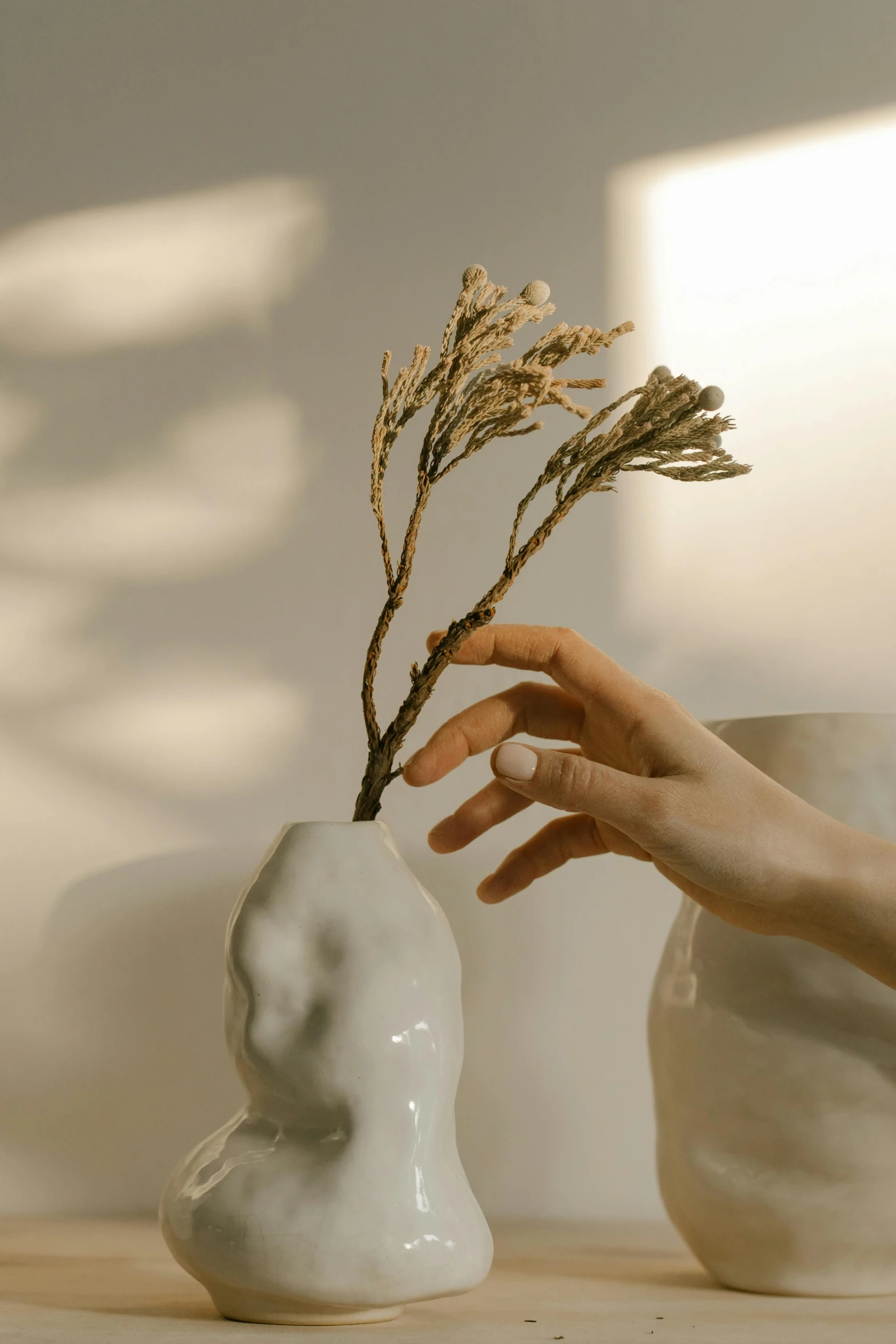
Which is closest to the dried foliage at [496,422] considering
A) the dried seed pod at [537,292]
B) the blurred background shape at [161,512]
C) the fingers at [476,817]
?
the dried seed pod at [537,292]

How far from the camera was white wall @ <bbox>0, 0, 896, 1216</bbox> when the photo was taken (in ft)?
3.52

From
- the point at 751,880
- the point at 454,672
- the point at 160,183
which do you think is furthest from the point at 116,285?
the point at 751,880

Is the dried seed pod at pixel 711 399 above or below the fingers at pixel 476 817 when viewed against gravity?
above

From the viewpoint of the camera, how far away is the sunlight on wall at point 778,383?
1.15 metres

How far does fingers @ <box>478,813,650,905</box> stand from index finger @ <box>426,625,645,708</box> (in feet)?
0.53

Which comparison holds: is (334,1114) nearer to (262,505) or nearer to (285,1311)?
(285,1311)

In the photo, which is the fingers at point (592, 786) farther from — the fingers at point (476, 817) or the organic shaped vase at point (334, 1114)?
the fingers at point (476, 817)

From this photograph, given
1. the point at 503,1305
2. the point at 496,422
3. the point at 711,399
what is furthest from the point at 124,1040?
the point at 711,399

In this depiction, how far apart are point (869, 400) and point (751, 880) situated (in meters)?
0.65

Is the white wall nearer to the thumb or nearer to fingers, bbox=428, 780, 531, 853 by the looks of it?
fingers, bbox=428, 780, 531, 853

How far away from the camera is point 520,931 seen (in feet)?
3.60

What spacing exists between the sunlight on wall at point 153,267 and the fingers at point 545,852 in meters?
0.62

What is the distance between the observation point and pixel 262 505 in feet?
3.76

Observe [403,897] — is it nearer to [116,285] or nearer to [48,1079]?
[48,1079]
